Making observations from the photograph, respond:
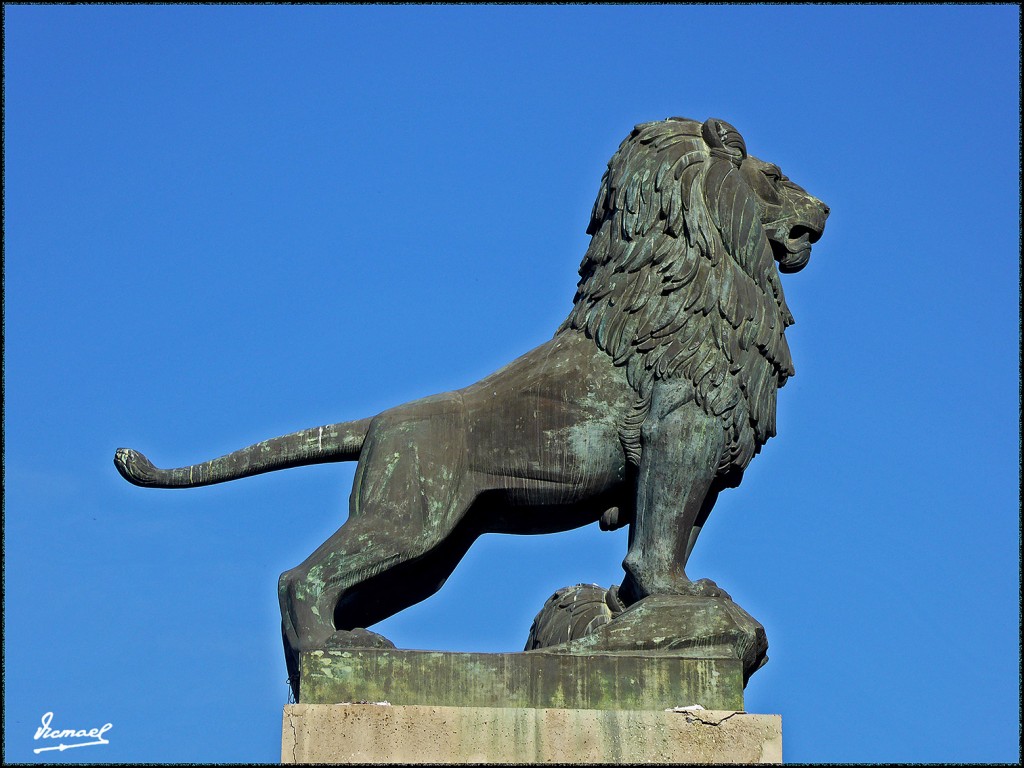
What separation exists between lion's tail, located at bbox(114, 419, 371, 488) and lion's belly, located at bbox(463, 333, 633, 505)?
2.09 ft

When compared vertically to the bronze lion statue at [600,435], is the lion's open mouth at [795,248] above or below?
above

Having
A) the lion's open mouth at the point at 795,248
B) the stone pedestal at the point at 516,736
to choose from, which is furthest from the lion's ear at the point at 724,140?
the stone pedestal at the point at 516,736

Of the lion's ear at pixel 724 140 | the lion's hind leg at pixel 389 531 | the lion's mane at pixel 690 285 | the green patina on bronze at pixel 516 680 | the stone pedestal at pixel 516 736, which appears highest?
the lion's ear at pixel 724 140

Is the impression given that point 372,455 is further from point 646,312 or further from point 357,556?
point 646,312

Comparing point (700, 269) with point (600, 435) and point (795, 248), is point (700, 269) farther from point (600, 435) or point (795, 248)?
point (600, 435)

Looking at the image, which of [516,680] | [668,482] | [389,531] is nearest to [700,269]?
[668,482]

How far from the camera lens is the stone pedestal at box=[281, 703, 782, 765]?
768 centimetres

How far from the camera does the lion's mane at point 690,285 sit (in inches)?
336

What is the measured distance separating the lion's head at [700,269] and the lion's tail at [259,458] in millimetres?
1265

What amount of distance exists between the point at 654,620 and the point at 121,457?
2.71m

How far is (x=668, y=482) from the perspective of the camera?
843 centimetres

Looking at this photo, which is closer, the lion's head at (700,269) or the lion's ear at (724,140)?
the lion's head at (700,269)

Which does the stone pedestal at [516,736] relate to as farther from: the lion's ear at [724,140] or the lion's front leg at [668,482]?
the lion's ear at [724,140]

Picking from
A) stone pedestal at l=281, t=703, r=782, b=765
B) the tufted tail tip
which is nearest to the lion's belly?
stone pedestal at l=281, t=703, r=782, b=765
